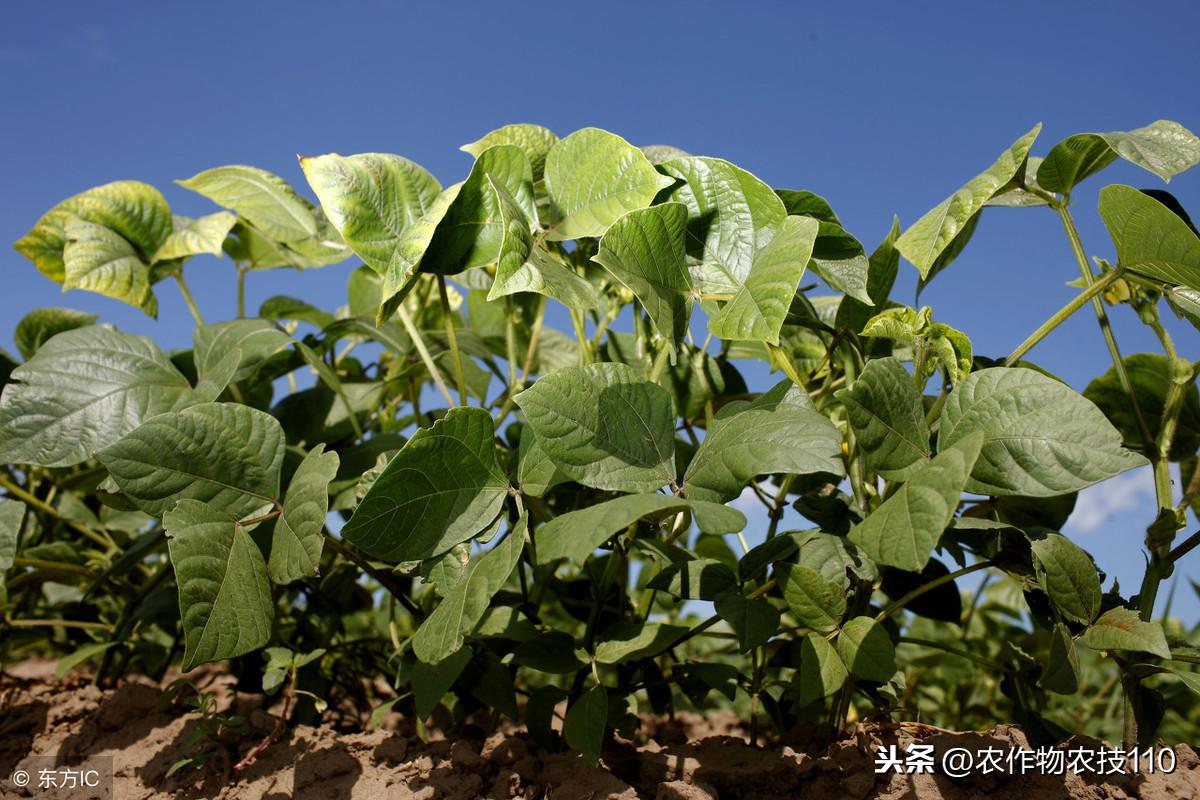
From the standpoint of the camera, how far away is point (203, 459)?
0.83m

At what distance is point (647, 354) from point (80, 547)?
1.03 meters

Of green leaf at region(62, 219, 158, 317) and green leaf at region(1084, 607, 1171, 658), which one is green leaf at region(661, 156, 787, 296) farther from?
green leaf at region(62, 219, 158, 317)

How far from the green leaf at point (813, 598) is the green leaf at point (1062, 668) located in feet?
0.55

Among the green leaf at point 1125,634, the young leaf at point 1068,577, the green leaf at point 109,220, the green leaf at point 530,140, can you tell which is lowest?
the green leaf at point 1125,634

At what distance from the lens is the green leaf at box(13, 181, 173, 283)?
121 centimetres

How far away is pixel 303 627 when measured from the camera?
1.25 m

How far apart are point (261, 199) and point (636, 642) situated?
0.79 m

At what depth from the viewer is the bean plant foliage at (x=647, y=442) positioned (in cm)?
69

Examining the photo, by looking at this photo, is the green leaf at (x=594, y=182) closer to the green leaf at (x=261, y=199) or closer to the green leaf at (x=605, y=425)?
the green leaf at (x=605, y=425)

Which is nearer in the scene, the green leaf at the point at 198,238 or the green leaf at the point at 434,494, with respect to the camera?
the green leaf at the point at 434,494

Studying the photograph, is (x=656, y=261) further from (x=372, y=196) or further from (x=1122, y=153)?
(x=1122, y=153)

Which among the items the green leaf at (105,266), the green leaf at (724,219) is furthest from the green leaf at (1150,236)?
the green leaf at (105,266)

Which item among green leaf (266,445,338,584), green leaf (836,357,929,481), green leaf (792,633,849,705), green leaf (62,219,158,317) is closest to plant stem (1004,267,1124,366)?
green leaf (836,357,929,481)

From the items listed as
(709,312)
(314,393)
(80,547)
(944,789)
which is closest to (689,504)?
(709,312)
